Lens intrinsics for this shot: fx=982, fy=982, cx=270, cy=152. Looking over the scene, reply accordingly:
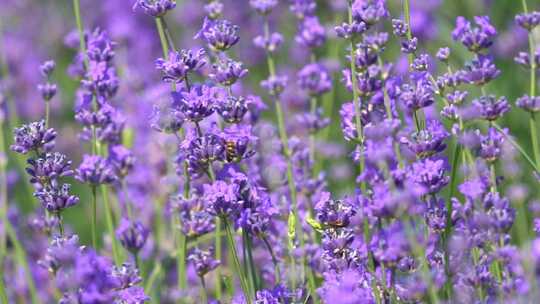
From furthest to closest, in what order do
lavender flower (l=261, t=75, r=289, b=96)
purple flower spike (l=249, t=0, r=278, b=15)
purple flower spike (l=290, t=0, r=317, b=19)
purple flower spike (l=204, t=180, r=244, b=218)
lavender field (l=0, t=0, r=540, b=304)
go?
purple flower spike (l=290, t=0, r=317, b=19) < purple flower spike (l=249, t=0, r=278, b=15) < lavender flower (l=261, t=75, r=289, b=96) < purple flower spike (l=204, t=180, r=244, b=218) < lavender field (l=0, t=0, r=540, b=304)

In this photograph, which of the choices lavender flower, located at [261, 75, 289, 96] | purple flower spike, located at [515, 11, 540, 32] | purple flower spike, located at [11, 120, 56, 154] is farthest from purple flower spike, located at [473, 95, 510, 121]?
purple flower spike, located at [11, 120, 56, 154]

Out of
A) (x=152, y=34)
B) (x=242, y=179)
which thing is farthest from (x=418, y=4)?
(x=242, y=179)

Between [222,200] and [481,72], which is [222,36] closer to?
[222,200]

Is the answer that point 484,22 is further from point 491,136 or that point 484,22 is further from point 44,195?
point 44,195

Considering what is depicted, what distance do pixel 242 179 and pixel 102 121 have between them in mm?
644

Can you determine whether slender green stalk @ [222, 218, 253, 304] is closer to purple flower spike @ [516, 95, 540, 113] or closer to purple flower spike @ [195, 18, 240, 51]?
purple flower spike @ [195, 18, 240, 51]

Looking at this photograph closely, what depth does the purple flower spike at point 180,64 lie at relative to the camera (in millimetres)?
2373

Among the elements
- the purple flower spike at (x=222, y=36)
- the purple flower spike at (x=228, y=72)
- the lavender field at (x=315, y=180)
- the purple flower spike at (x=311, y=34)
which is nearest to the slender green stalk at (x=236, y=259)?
the lavender field at (x=315, y=180)

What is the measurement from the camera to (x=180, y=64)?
2.37 meters

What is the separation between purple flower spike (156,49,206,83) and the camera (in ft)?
7.79

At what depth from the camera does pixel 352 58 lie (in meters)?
2.37

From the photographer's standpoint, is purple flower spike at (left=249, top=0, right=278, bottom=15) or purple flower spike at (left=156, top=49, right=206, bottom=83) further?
purple flower spike at (left=249, top=0, right=278, bottom=15)

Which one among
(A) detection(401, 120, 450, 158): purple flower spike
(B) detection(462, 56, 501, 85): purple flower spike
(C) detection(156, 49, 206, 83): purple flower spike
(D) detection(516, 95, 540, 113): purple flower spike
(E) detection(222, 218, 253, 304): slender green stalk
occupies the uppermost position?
(C) detection(156, 49, 206, 83): purple flower spike

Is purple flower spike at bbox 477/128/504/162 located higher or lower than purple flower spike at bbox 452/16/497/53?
lower
